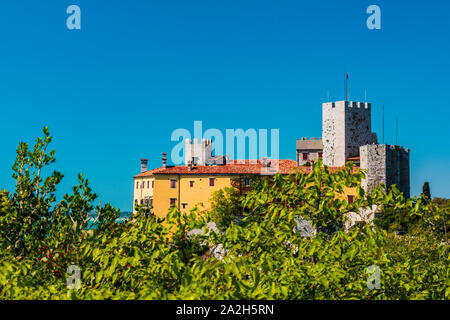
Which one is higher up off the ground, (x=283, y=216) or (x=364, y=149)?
(x=364, y=149)

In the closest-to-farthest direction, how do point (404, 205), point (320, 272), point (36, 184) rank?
point (320, 272) < point (404, 205) < point (36, 184)

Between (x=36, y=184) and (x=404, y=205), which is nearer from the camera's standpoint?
(x=404, y=205)

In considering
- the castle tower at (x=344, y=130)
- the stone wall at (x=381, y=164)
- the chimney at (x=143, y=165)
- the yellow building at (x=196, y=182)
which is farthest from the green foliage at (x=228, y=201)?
the chimney at (x=143, y=165)

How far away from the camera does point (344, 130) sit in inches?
2933

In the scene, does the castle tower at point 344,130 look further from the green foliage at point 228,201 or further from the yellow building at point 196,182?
the green foliage at point 228,201

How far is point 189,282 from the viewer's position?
509 cm

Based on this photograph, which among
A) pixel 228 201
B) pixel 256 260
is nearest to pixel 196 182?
pixel 228 201

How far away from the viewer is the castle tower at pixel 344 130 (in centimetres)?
7450

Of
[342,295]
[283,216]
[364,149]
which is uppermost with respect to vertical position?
[364,149]
